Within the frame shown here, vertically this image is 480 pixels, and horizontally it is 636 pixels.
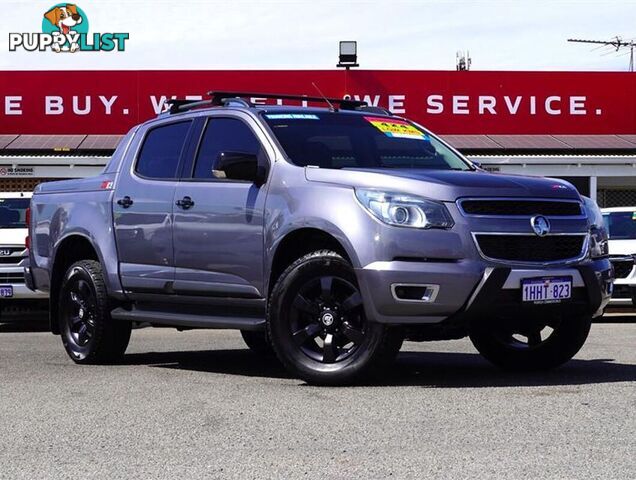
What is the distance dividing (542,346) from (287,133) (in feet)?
7.53

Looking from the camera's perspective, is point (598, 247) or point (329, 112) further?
point (329, 112)

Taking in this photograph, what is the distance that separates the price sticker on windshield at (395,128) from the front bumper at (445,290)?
1.83 m

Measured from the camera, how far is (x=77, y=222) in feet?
31.8

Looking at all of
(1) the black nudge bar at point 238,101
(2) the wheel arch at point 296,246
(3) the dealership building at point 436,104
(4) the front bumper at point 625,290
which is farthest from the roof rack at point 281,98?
(3) the dealership building at point 436,104

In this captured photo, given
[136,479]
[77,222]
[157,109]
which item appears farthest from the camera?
[157,109]

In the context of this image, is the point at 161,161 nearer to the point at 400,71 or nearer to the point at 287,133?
the point at 287,133

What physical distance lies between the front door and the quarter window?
0.26 meters

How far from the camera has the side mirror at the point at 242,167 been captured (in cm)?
809

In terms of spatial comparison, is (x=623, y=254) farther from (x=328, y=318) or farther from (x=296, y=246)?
(x=328, y=318)

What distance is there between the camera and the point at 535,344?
8656 mm

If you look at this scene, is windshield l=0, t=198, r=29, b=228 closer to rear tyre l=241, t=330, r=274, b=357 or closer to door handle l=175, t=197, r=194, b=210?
rear tyre l=241, t=330, r=274, b=357

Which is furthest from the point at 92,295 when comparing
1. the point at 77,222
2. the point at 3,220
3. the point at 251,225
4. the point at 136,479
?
the point at 3,220

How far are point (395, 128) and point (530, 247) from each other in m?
1.86
